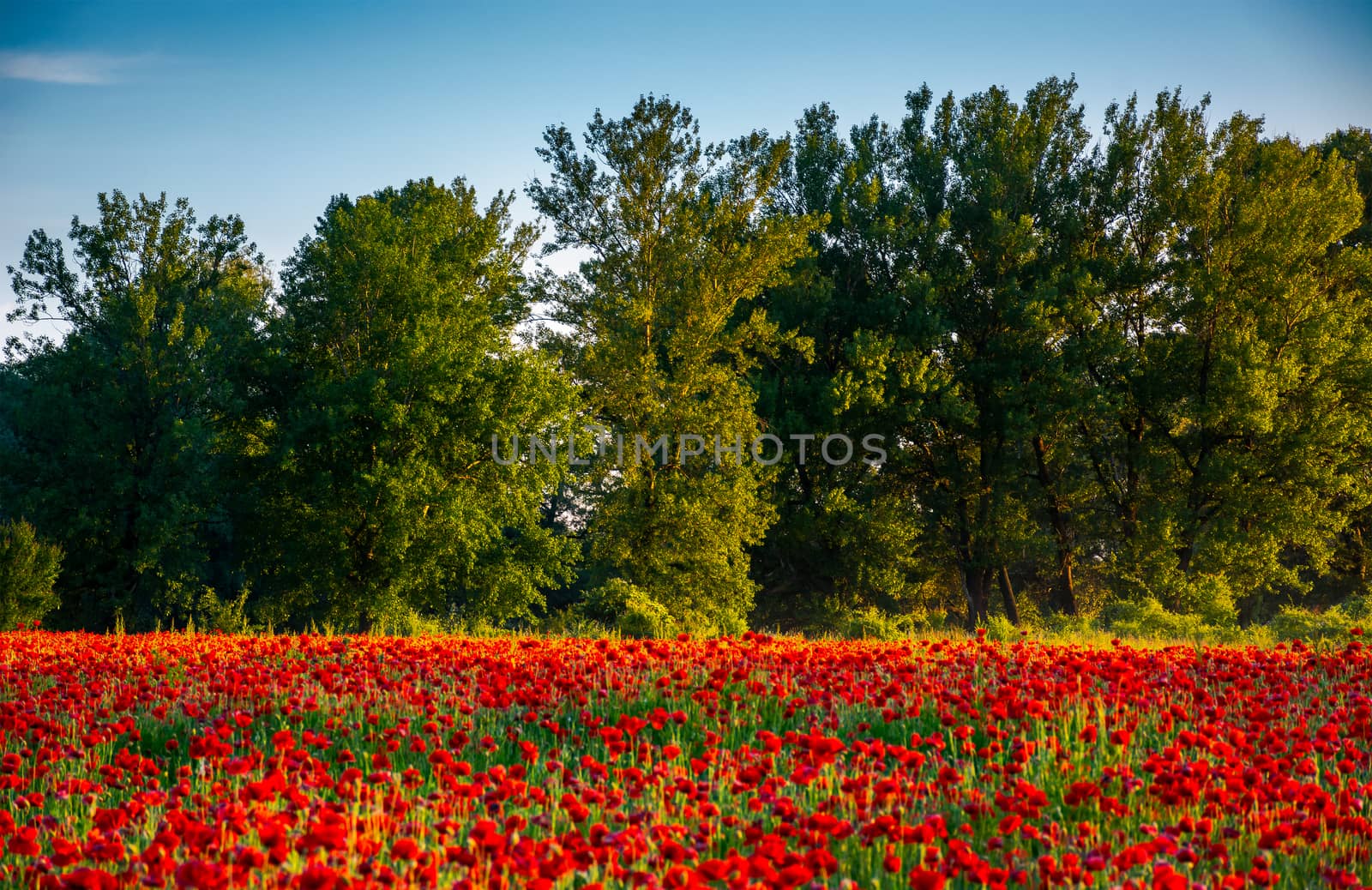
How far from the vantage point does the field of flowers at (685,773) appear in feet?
11.4

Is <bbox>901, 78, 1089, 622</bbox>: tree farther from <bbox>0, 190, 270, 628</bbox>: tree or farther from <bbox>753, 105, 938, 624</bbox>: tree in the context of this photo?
<bbox>0, 190, 270, 628</bbox>: tree

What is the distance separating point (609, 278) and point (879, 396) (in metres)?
8.94

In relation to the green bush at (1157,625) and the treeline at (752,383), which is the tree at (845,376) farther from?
the green bush at (1157,625)

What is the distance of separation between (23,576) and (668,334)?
16.5 meters

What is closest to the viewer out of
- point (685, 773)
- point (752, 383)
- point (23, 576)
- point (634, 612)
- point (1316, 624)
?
point (685, 773)

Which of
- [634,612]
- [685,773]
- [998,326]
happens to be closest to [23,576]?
[634,612]

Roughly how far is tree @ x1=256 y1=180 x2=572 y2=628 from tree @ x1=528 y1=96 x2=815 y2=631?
1927 millimetres

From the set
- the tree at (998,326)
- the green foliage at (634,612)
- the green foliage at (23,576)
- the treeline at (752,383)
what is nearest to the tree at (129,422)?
the treeline at (752,383)

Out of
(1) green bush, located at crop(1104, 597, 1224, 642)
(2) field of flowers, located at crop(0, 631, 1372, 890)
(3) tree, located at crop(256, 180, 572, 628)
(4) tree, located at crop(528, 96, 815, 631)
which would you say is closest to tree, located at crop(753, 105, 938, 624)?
(4) tree, located at crop(528, 96, 815, 631)

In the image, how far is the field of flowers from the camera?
3.47 meters

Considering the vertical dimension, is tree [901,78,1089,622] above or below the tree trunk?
above

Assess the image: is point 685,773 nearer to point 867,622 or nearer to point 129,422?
point 867,622

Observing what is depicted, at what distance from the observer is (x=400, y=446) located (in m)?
25.9

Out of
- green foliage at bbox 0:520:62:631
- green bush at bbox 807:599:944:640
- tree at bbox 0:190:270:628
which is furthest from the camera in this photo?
tree at bbox 0:190:270:628
